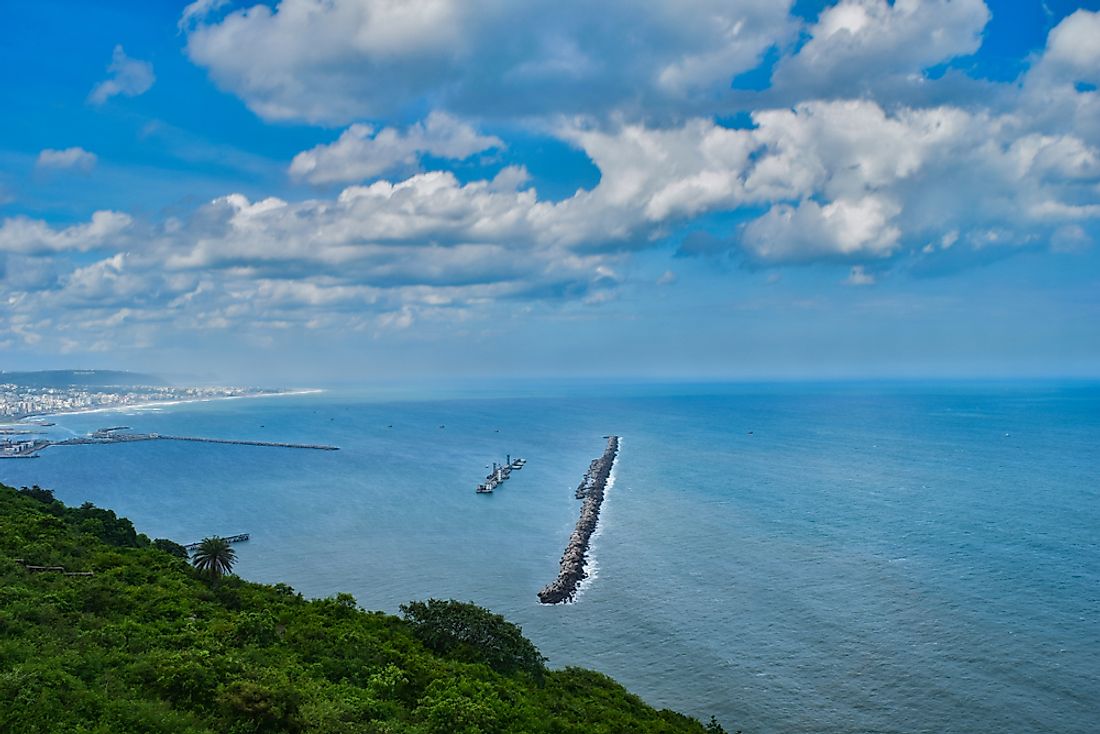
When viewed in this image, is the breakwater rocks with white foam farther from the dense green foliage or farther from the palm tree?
the palm tree

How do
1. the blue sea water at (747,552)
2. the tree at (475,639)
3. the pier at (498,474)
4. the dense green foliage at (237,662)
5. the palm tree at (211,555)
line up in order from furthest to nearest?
the pier at (498,474)
the blue sea water at (747,552)
the palm tree at (211,555)
the tree at (475,639)
the dense green foliage at (237,662)

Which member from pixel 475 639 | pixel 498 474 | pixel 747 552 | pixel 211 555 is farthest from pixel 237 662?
pixel 498 474

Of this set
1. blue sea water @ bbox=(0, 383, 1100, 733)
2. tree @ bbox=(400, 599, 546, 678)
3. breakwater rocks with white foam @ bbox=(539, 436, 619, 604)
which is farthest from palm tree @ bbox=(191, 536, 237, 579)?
breakwater rocks with white foam @ bbox=(539, 436, 619, 604)

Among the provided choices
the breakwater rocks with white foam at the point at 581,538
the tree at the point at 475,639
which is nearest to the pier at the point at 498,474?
the breakwater rocks with white foam at the point at 581,538

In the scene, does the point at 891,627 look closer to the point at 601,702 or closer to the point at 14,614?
the point at 601,702

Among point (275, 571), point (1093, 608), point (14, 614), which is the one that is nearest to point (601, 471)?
point (275, 571)

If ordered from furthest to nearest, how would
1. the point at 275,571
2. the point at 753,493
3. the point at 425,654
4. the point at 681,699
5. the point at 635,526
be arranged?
the point at 753,493
the point at 635,526
the point at 275,571
the point at 681,699
the point at 425,654

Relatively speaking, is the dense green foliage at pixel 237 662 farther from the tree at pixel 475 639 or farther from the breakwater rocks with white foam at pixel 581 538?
the breakwater rocks with white foam at pixel 581 538
